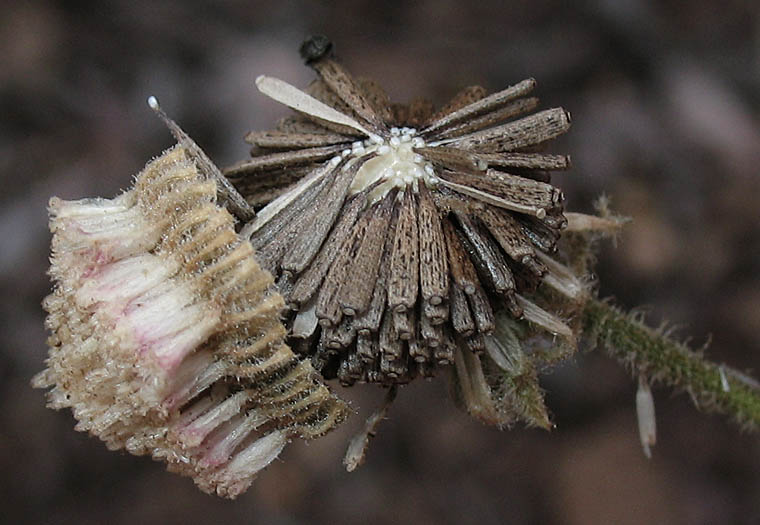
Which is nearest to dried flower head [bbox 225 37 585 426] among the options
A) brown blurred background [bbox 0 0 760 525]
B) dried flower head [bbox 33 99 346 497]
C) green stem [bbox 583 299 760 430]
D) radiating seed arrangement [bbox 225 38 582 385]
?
radiating seed arrangement [bbox 225 38 582 385]

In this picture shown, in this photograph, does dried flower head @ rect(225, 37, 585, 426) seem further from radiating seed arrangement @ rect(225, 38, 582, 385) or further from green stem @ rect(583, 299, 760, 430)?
green stem @ rect(583, 299, 760, 430)

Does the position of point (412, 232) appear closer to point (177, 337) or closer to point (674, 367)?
point (177, 337)

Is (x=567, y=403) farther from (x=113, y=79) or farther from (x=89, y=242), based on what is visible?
(x=89, y=242)

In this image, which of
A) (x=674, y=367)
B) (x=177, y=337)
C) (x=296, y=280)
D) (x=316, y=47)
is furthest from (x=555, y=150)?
(x=177, y=337)

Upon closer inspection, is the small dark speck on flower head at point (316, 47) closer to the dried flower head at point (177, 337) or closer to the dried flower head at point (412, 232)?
the dried flower head at point (412, 232)

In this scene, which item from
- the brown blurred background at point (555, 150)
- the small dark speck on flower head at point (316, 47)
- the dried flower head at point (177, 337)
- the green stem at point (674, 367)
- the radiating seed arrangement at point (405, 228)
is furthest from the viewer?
the brown blurred background at point (555, 150)

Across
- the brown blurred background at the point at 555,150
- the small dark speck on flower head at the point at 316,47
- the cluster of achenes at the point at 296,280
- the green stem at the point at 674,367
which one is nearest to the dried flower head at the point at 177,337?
the cluster of achenes at the point at 296,280
